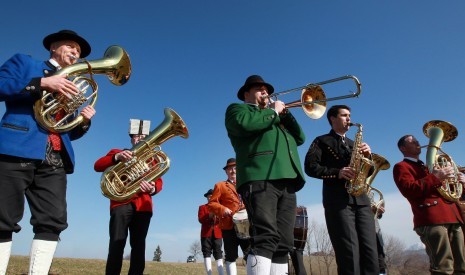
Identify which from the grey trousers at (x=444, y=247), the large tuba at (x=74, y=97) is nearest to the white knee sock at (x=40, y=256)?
the large tuba at (x=74, y=97)

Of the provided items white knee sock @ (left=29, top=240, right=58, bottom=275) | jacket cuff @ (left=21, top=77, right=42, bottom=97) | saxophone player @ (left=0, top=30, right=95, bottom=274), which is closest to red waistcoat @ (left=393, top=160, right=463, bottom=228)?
saxophone player @ (left=0, top=30, right=95, bottom=274)

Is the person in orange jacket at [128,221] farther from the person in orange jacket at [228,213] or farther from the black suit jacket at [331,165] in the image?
the black suit jacket at [331,165]

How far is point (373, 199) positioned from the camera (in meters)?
9.42

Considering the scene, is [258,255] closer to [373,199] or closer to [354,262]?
[354,262]

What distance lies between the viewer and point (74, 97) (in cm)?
361

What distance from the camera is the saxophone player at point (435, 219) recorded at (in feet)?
18.4

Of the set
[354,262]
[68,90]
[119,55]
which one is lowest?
[354,262]

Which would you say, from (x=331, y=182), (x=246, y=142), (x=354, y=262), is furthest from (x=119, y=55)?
(x=354, y=262)

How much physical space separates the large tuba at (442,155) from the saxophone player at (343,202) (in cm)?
185

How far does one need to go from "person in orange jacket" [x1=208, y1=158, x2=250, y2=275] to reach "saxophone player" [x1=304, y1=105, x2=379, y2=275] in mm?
2518

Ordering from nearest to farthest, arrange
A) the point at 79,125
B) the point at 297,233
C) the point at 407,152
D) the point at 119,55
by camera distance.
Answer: the point at 79,125
the point at 119,55
the point at 407,152
the point at 297,233

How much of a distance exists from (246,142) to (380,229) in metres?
6.73

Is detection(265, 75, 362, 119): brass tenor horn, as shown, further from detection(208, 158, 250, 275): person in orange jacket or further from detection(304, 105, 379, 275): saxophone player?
detection(208, 158, 250, 275): person in orange jacket

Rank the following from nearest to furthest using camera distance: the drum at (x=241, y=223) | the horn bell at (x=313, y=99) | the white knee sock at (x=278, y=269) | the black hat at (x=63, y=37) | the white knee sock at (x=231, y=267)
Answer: the white knee sock at (x=278, y=269) < the black hat at (x=63, y=37) < the horn bell at (x=313, y=99) < the drum at (x=241, y=223) < the white knee sock at (x=231, y=267)
